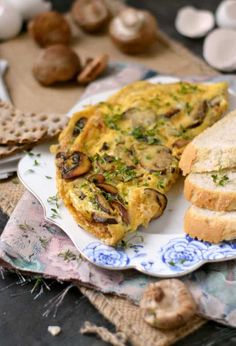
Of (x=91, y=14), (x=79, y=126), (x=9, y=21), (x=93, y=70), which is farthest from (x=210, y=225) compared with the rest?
(x=9, y=21)

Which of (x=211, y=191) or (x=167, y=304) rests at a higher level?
(x=211, y=191)

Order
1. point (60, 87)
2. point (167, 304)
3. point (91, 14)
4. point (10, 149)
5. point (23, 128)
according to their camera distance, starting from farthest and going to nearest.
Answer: point (91, 14), point (60, 87), point (23, 128), point (10, 149), point (167, 304)

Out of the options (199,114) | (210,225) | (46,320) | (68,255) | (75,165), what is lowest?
(46,320)

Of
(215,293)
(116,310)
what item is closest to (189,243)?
(215,293)

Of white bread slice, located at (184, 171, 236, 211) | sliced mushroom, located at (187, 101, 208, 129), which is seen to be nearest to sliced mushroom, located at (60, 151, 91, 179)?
white bread slice, located at (184, 171, 236, 211)

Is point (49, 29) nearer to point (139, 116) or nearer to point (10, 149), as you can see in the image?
point (10, 149)

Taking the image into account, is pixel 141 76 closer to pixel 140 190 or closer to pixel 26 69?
pixel 26 69
